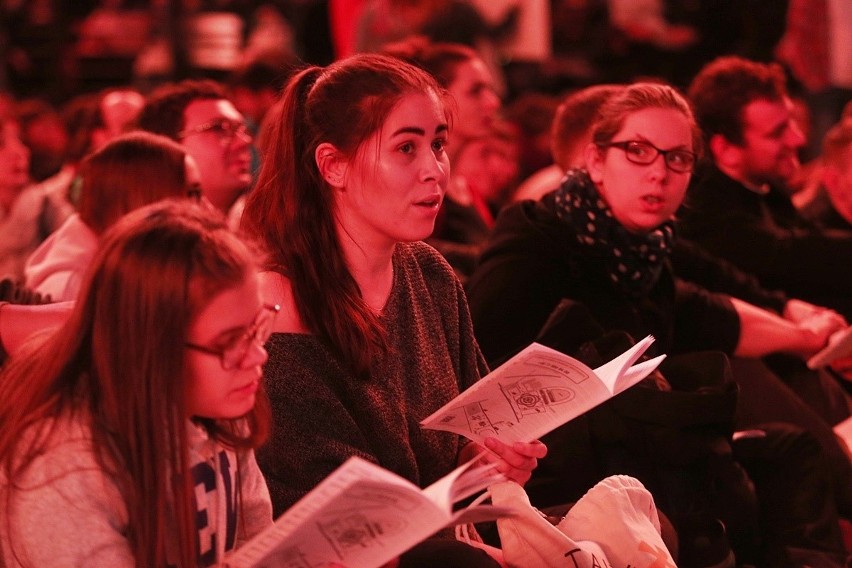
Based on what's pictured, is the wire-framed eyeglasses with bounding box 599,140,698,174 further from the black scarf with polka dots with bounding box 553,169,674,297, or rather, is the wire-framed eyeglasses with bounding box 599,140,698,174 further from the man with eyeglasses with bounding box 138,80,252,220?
the man with eyeglasses with bounding box 138,80,252,220

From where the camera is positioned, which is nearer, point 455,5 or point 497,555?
point 497,555

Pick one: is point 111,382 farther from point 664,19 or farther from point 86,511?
point 664,19

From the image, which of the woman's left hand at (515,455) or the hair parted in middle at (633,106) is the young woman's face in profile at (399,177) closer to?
the woman's left hand at (515,455)

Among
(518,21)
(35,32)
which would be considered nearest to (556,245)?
(518,21)

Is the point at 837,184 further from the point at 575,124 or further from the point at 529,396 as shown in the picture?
the point at 529,396

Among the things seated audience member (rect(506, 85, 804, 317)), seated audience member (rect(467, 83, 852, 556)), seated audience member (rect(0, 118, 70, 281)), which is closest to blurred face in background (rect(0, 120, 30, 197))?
seated audience member (rect(0, 118, 70, 281))

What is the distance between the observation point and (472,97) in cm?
492

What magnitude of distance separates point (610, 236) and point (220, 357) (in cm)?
154

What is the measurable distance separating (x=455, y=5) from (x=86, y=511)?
5.68 metres

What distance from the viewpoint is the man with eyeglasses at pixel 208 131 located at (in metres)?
4.02

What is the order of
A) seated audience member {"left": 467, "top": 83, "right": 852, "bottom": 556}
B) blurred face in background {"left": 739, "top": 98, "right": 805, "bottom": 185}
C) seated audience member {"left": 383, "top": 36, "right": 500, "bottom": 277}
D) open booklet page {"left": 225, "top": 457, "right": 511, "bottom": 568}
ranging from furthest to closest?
1. seated audience member {"left": 383, "top": 36, "right": 500, "bottom": 277}
2. blurred face in background {"left": 739, "top": 98, "right": 805, "bottom": 185}
3. seated audience member {"left": 467, "top": 83, "right": 852, "bottom": 556}
4. open booklet page {"left": 225, "top": 457, "right": 511, "bottom": 568}

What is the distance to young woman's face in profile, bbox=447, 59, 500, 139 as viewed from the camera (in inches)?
192

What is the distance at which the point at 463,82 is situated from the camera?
489 centimetres

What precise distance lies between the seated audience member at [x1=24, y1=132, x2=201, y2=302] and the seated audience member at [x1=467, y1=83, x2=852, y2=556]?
794 millimetres
